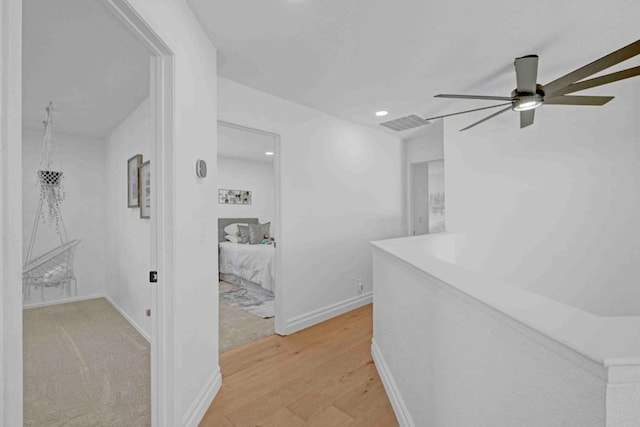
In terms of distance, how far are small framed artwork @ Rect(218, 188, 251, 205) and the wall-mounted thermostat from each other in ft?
14.9

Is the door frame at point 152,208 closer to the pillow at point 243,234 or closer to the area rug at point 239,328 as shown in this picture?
the area rug at point 239,328

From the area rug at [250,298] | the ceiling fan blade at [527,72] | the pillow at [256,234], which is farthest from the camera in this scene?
the pillow at [256,234]

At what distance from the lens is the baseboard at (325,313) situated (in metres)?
3.20

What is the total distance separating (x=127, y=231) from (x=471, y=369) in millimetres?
Result: 3716

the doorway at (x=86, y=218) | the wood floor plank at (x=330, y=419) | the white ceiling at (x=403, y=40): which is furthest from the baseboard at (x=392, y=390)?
the white ceiling at (x=403, y=40)

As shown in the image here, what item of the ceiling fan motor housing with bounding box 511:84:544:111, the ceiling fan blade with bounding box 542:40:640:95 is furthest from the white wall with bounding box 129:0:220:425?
the ceiling fan motor housing with bounding box 511:84:544:111

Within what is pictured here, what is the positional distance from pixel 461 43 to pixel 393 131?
2390mm

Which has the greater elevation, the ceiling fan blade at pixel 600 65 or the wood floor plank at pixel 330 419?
the ceiling fan blade at pixel 600 65

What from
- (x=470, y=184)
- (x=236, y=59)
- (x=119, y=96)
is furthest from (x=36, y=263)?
(x=470, y=184)

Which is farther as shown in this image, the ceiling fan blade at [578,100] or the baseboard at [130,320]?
the baseboard at [130,320]

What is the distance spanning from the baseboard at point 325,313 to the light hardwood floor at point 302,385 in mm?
113

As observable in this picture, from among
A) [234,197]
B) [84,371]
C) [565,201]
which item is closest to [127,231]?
[84,371]

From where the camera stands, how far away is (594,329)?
628mm

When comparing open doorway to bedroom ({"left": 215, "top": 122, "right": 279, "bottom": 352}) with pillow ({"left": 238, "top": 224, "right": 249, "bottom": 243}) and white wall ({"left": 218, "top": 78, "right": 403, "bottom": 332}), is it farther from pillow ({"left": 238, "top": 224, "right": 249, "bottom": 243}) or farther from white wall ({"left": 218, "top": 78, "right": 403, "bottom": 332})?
white wall ({"left": 218, "top": 78, "right": 403, "bottom": 332})
